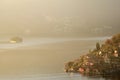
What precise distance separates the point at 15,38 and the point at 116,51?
8.08 m

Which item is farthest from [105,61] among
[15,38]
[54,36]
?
[54,36]

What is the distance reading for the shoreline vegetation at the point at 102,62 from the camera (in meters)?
6.38

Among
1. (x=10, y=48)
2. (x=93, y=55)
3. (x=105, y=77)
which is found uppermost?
(x=10, y=48)

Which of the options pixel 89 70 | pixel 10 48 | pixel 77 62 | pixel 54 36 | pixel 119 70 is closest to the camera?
pixel 119 70

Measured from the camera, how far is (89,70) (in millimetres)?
6691

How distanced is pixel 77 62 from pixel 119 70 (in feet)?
5.69

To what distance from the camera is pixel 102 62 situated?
6.56 m

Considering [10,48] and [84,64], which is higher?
[10,48]

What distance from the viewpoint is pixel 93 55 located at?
7.22 meters

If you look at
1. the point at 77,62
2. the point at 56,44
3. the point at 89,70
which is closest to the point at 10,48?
the point at 56,44

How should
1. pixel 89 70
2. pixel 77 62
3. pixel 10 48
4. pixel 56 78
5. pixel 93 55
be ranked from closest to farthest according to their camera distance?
pixel 56 78, pixel 89 70, pixel 93 55, pixel 77 62, pixel 10 48

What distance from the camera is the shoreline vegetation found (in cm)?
638

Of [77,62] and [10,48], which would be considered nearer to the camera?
[77,62]

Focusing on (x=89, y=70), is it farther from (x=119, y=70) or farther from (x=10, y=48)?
(x=10, y=48)
